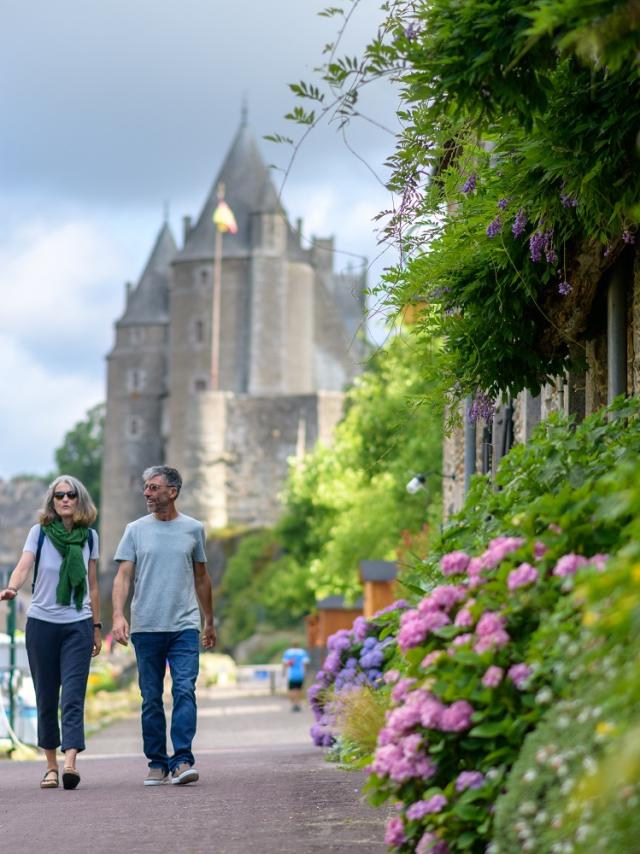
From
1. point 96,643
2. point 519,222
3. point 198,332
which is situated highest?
point 198,332

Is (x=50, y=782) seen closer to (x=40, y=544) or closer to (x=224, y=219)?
(x=40, y=544)

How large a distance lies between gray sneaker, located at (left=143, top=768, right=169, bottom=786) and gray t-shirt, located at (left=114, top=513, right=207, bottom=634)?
788 millimetres

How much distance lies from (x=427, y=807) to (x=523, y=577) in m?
0.74

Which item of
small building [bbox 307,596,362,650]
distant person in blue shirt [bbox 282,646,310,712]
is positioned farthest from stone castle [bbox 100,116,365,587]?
distant person in blue shirt [bbox 282,646,310,712]

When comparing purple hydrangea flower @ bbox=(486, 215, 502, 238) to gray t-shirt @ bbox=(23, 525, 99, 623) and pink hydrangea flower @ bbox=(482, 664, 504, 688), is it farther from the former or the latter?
pink hydrangea flower @ bbox=(482, 664, 504, 688)

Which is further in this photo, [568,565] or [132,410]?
[132,410]

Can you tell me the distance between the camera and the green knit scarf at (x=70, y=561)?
10.2 meters

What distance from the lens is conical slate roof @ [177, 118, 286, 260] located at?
9181 cm

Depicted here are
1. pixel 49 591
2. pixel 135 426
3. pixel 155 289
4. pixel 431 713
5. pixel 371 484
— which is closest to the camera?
pixel 431 713

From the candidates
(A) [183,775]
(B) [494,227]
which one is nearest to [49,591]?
(A) [183,775]

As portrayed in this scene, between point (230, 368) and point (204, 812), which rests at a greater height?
point (230, 368)

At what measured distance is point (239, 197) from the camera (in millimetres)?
94250

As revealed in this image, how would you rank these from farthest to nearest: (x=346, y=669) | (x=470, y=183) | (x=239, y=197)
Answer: (x=239, y=197) < (x=346, y=669) < (x=470, y=183)

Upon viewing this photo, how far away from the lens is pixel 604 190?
8133 mm
